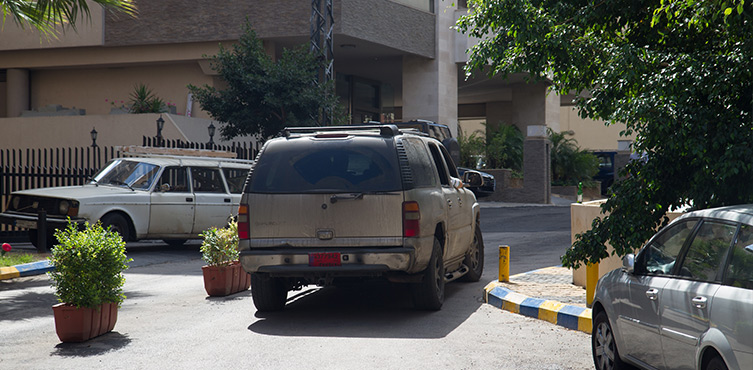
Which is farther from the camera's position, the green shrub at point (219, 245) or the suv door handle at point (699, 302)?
the green shrub at point (219, 245)

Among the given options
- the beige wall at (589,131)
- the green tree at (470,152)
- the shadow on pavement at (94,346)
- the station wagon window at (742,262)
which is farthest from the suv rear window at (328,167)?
the beige wall at (589,131)

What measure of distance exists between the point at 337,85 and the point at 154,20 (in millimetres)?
10256

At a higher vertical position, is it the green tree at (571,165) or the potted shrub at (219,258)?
the green tree at (571,165)

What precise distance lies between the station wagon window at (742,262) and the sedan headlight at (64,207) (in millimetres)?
13262

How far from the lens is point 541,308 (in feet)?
31.4

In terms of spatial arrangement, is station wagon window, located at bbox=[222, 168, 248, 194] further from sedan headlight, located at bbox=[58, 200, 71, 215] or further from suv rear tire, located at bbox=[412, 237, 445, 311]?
suv rear tire, located at bbox=[412, 237, 445, 311]

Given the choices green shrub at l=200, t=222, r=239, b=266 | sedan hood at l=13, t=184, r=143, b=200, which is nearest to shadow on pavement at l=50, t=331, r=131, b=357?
green shrub at l=200, t=222, r=239, b=266

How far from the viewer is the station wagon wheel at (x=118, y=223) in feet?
53.0

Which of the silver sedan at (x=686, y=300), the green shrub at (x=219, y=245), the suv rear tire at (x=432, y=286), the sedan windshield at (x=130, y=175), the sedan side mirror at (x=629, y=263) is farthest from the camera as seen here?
the sedan windshield at (x=130, y=175)

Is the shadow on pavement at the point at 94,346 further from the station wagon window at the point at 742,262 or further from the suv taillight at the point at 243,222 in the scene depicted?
the station wagon window at the point at 742,262

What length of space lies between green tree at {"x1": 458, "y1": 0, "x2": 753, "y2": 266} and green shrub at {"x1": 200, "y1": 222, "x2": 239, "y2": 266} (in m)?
4.02

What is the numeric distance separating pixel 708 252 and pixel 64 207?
13.1 meters

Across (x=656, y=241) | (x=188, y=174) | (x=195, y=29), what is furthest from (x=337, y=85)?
(x=656, y=241)

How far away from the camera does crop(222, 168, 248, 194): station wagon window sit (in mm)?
18203
